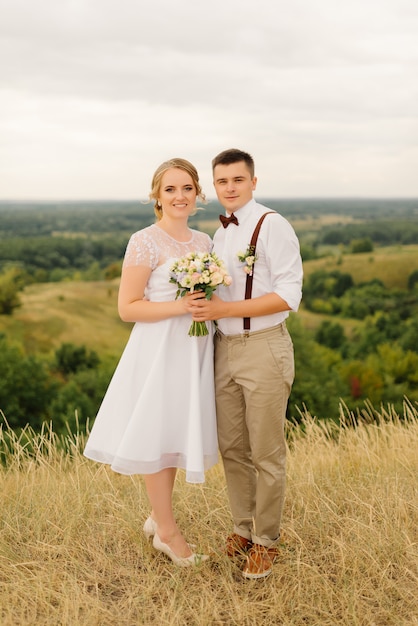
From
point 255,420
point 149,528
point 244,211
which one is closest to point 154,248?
point 244,211

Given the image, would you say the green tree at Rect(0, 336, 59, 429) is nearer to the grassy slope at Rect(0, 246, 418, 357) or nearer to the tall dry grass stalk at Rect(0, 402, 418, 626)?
the grassy slope at Rect(0, 246, 418, 357)

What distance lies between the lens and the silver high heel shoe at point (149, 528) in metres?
4.23

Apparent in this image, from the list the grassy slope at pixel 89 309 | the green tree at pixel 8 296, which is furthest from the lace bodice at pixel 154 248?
the green tree at pixel 8 296

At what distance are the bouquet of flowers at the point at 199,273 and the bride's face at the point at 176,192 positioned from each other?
1.42 ft

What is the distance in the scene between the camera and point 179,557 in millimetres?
4008

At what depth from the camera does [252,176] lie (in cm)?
375

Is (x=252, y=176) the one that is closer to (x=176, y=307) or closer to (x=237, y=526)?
(x=176, y=307)

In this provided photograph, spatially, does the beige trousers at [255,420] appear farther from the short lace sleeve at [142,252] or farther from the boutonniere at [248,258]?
the short lace sleeve at [142,252]

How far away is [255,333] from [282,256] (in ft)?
1.53

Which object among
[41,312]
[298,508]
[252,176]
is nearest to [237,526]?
[298,508]

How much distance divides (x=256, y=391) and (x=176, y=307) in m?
0.66

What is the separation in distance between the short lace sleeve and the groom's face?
0.48 meters

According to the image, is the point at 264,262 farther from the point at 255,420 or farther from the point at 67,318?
the point at 67,318

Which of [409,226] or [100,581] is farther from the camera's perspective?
[409,226]
